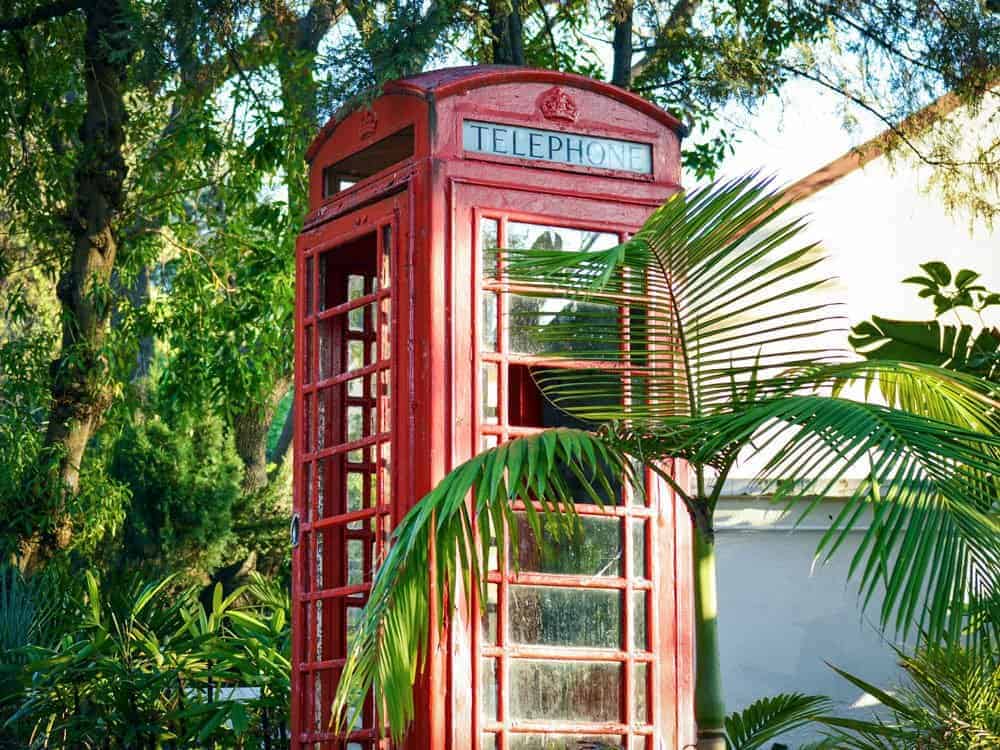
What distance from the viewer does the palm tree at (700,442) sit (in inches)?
177

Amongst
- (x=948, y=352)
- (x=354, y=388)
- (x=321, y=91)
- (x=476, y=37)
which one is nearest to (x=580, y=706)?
(x=354, y=388)

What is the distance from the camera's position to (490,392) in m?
6.01

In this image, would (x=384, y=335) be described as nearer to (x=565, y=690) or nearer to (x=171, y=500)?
(x=565, y=690)

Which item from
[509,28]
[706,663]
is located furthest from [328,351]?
[509,28]

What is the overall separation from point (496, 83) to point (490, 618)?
2.17 m

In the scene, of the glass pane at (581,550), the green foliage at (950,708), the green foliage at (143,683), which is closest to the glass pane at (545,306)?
the glass pane at (581,550)

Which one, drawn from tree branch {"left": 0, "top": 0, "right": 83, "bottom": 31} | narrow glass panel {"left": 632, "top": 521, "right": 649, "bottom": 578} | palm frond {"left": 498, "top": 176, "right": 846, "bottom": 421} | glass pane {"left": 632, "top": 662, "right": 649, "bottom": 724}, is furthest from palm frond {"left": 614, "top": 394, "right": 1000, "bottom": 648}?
tree branch {"left": 0, "top": 0, "right": 83, "bottom": 31}

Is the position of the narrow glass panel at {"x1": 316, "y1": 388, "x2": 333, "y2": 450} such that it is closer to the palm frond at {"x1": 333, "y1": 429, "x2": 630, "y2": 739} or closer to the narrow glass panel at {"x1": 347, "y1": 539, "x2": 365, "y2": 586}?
the narrow glass panel at {"x1": 347, "y1": 539, "x2": 365, "y2": 586}

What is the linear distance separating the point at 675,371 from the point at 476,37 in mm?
4965

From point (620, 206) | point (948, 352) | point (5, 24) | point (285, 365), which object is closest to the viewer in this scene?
point (620, 206)

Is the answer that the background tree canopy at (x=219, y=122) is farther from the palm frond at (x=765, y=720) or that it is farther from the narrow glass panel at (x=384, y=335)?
the palm frond at (x=765, y=720)

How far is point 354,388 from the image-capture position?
22.2 feet

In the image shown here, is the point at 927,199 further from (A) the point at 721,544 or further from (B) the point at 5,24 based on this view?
(B) the point at 5,24

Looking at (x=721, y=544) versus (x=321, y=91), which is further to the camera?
(x=721, y=544)
